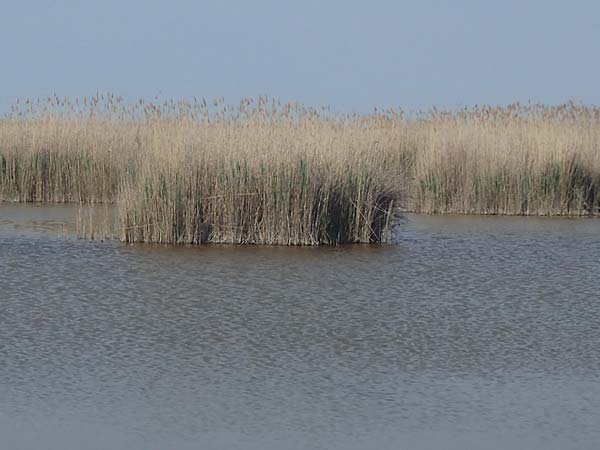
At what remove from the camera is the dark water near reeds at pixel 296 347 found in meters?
5.00

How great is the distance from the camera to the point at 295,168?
1150 centimetres

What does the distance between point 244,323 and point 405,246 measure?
175 inches

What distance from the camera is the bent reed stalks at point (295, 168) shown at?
37.3ft

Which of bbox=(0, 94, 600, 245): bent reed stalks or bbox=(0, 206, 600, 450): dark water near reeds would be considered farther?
bbox=(0, 94, 600, 245): bent reed stalks

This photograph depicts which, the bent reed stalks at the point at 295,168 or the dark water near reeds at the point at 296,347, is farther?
the bent reed stalks at the point at 295,168

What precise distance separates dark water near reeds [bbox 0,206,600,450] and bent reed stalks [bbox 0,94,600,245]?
0.51 metres

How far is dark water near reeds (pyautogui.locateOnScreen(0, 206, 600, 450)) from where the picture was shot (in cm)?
500

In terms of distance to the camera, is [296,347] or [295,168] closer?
[296,347]

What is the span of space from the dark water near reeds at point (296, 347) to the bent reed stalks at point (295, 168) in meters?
0.51

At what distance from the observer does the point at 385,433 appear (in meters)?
4.94

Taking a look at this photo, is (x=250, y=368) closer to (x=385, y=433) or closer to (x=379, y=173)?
(x=385, y=433)

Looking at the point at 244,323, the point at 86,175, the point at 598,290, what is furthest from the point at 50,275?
the point at 86,175

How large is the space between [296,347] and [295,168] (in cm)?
498

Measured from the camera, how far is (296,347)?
21.9ft
